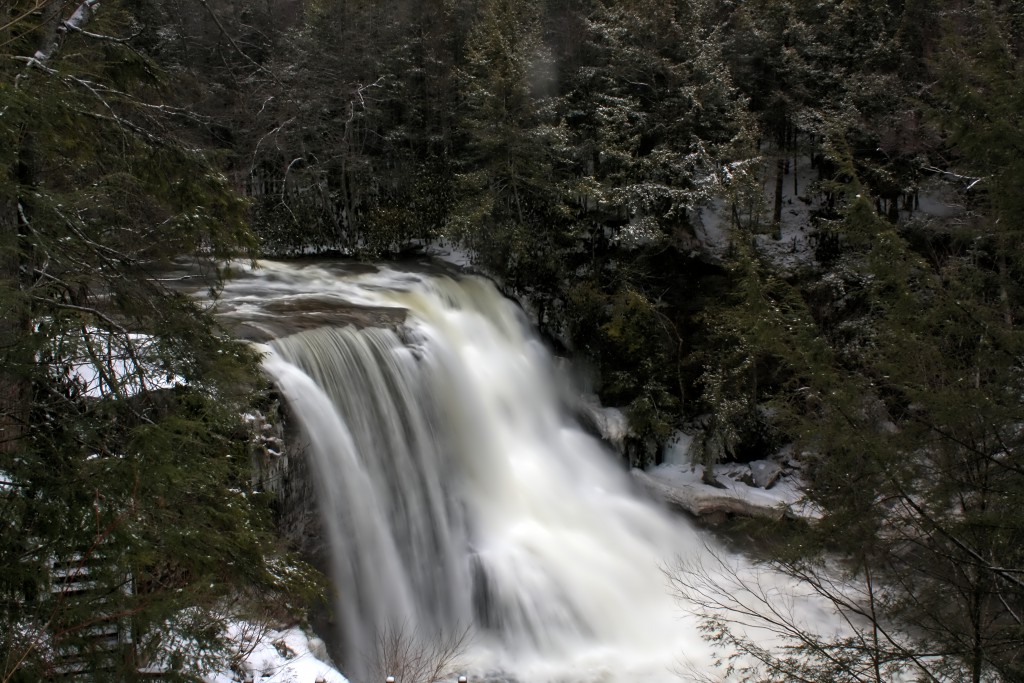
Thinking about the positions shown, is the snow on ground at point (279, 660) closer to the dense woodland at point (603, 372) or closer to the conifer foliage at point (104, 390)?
the dense woodland at point (603, 372)

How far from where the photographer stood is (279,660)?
6617 millimetres

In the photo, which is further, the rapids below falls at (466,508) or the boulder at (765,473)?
the boulder at (765,473)

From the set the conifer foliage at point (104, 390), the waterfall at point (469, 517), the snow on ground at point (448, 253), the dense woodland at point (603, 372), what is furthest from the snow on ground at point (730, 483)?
the conifer foliage at point (104, 390)

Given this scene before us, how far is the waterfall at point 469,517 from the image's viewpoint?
30.0 ft

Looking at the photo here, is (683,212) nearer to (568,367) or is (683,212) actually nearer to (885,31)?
(568,367)

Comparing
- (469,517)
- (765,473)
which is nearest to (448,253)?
(469,517)

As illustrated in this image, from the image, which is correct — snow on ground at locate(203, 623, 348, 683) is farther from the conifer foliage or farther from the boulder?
the boulder

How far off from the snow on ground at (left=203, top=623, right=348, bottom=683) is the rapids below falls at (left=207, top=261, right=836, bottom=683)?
2.12 ft

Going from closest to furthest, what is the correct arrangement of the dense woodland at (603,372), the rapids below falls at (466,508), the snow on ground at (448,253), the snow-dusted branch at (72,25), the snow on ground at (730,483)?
the dense woodland at (603,372) → the snow-dusted branch at (72,25) → the rapids below falls at (466,508) → the snow on ground at (730,483) → the snow on ground at (448,253)

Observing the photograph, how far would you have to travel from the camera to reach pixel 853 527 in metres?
5.43

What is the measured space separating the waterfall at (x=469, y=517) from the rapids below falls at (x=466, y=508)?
0.02m

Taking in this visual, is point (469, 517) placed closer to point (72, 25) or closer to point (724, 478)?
point (724, 478)

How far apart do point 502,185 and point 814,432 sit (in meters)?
12.1

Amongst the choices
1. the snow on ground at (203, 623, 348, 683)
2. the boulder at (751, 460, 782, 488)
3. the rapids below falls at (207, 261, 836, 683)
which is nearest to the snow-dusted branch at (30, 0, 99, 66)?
the snow on ground at (203, 623, 348, 683)
